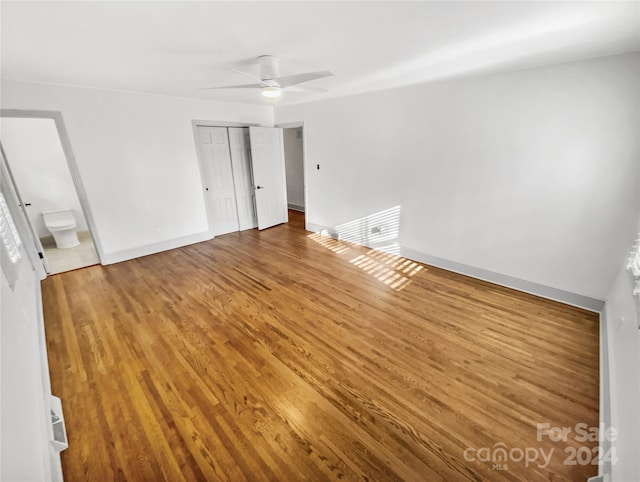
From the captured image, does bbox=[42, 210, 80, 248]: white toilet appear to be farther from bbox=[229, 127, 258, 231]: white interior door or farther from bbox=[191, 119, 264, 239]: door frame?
bbox=[229, 127, 258, 231]: white interior door

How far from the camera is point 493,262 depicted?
3287 millimetres

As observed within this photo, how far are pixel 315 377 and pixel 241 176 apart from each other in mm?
4411

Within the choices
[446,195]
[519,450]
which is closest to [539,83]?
[446,195]

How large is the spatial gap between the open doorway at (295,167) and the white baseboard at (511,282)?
3.50 metres

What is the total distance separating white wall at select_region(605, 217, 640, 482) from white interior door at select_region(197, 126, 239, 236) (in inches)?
210

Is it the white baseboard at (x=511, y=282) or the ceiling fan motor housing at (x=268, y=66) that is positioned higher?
the ceiling fan motor housing at (x=268, y=66)

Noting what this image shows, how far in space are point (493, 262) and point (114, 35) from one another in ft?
14.0

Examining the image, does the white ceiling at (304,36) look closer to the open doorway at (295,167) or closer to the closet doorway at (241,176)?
the closet doorway at (241,176)

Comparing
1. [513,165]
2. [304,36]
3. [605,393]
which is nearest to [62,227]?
[304,36]

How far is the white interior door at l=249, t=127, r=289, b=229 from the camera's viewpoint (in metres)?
5.21

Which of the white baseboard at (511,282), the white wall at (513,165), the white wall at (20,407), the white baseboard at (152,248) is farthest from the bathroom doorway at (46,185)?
the white baseboard at (511,282)

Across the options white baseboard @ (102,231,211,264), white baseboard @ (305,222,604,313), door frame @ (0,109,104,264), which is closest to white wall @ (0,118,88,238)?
door frame @ (0,109,104,264)

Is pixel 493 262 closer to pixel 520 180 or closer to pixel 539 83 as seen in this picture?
pixel 520 180

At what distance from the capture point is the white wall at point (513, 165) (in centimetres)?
239
